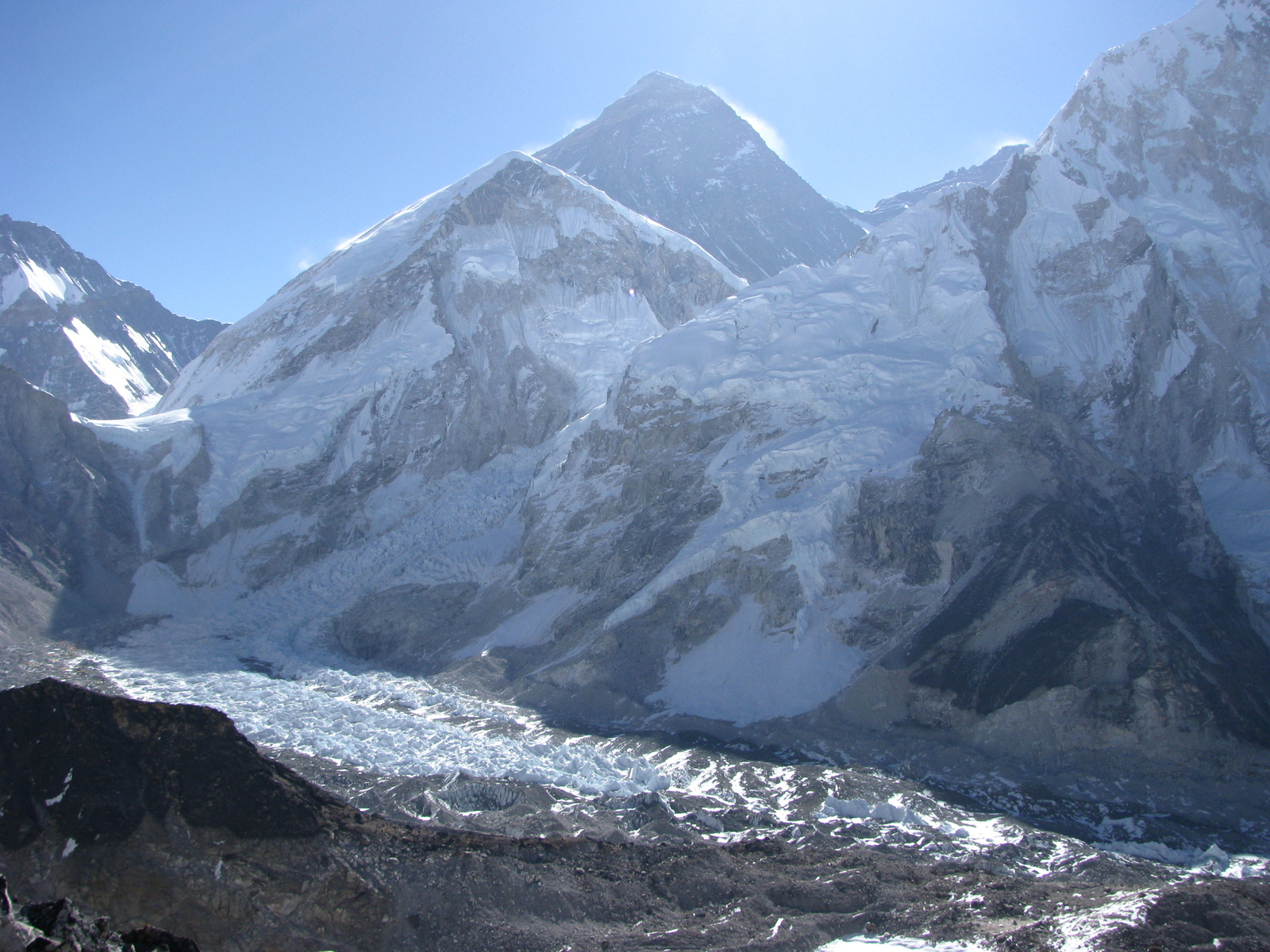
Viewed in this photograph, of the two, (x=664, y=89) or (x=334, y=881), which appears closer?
(x=334, y=881)

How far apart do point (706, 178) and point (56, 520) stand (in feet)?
362

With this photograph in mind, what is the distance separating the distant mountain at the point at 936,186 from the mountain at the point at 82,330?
4475 inches

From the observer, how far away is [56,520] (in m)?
77.1

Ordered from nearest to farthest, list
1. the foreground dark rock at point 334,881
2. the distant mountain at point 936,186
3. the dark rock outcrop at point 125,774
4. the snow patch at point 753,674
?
the foreground dark rock at point 334,881
the dark rock outcrop at point 125,774
the snow patch at point 753,674
the distant mountain at point 936,186

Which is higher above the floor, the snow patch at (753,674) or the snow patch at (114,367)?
the snow patch at (114,367)

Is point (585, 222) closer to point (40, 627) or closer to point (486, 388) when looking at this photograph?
point (486, 388)

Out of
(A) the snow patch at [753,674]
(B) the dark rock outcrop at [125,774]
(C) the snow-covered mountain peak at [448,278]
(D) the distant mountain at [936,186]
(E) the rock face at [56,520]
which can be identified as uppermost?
(D) the distant mountain at [936,186]

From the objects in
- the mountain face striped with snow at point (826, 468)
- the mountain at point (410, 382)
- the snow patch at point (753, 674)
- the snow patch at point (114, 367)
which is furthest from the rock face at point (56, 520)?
the snow patch at point (753, 674)

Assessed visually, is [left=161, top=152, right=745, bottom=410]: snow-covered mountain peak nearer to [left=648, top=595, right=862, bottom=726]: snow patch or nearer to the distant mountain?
[left=648, top=595, right=862, bottom=726]: snow patch

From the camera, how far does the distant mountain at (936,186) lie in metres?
165

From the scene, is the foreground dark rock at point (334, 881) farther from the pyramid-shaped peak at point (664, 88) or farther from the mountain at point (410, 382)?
the pyramid-shaped peak at point (664, 88)

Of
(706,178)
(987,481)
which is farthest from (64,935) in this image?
(706,178)

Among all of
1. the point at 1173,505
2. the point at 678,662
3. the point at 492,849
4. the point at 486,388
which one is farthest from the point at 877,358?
the point at 492,849

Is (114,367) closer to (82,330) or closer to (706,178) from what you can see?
(82,330)
